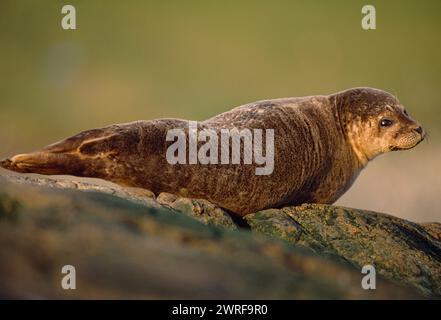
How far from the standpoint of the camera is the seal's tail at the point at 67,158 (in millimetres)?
7387

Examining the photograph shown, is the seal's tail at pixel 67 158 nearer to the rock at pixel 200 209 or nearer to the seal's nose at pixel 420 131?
the rock at pixel 200 209

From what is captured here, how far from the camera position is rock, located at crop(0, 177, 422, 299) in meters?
3.70

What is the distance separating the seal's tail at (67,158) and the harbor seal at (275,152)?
0.01 meters

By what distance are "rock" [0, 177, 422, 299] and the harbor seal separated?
113 inches

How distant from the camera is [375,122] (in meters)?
10.1

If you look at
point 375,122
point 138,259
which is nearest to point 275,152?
point 375,122

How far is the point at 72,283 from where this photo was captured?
12.2 ft

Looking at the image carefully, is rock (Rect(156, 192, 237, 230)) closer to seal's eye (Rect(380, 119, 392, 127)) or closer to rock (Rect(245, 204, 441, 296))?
rock (Rect(245, 204, 441, 296))

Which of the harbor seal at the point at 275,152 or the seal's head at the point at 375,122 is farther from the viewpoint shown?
the seal's head at the point at 375,122

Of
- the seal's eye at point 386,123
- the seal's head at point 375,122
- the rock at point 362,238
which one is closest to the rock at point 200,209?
the rock at point 362,238

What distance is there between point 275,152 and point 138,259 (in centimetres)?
506

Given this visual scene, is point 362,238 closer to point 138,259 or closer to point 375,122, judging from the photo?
point 375,122
